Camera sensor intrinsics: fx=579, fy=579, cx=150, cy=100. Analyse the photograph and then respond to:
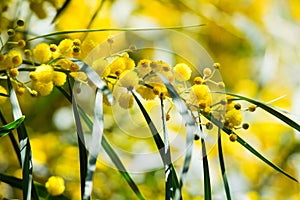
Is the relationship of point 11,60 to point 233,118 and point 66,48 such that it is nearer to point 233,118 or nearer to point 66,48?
point 66,48

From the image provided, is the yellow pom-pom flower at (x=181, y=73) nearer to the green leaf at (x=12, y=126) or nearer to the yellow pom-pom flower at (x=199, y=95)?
the yellow pom-pom flower at (x=199, y=95)

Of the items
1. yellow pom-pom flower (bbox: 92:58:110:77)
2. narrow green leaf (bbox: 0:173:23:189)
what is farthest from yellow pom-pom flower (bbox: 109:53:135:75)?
narrow green leaf (bbox: 0:173:23:189)

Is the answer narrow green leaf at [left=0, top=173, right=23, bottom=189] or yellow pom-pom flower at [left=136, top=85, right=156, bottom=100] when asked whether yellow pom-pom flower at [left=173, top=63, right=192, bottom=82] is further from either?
narrow green leaf at [left=0, top=173, right=23, bottom=189]

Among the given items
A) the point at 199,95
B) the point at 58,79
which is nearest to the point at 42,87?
the point at 58,79

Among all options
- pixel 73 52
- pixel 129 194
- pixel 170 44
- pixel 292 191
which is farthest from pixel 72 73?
pixel 292 191

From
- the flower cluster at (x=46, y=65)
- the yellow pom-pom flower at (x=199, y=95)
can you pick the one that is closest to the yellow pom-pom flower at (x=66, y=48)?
the flower cluster at (x=46, y=65)

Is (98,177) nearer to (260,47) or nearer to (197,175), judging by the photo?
(197,175)
